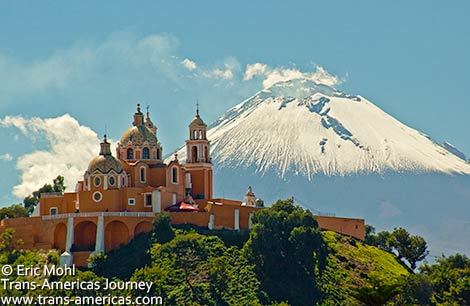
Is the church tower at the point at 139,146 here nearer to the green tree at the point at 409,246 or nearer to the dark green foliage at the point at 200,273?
the dark green foliage at the point at 200,273

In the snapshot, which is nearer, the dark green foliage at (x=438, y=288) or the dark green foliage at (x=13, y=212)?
the dark green foliage at (x=438, y=288)

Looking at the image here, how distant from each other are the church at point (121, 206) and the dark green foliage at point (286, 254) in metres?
4.51

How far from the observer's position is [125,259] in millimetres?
80000

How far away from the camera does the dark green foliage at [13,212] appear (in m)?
89.0

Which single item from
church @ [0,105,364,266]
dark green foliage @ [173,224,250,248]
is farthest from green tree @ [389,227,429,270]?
dark green foliage @ [173,224,250,248]

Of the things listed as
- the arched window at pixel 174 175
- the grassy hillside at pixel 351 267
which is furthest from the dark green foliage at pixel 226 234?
the grassy hillside at pixel 351 267

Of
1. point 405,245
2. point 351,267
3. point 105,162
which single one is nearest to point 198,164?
point 105,162

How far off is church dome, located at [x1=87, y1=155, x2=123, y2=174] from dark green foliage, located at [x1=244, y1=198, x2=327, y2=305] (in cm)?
1036

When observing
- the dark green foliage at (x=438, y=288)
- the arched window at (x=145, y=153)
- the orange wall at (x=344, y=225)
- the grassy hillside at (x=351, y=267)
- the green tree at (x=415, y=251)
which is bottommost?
the dark green foliage at (x=438, y=288)

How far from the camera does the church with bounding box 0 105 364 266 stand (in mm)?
82312

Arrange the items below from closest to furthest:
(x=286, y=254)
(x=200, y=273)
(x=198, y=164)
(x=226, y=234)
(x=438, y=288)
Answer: (x=438, y=288) < (x=200, y=273) < (x=286, y=254) < (x=226, y=234) < (x=198, y=164)

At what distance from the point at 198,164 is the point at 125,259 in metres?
12.1

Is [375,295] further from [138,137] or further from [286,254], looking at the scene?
[138,137]

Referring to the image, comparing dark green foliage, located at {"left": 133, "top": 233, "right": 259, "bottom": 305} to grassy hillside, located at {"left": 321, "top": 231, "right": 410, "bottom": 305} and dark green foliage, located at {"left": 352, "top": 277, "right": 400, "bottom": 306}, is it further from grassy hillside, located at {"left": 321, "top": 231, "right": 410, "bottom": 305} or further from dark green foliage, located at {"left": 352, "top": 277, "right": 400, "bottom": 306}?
dark green foliage, located at {"left": 352, "top": 277, "right": 400, "bottom": 306}
